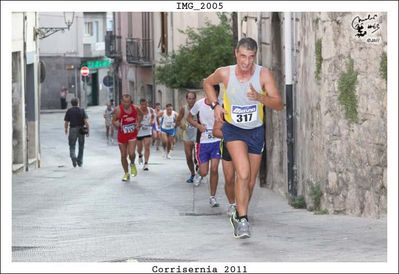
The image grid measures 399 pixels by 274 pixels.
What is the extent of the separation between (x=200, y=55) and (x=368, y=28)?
26370 mm

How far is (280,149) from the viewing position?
54.9ft

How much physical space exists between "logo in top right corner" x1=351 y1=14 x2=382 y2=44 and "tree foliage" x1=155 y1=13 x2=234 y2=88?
24162 millimetres

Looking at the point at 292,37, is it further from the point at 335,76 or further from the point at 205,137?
the point at 335,76

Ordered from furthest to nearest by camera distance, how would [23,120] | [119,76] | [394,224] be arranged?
[119,76]
[23,120]
[394,224]

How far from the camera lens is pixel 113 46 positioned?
196ft

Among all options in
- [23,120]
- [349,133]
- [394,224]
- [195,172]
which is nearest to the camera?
[394,224]

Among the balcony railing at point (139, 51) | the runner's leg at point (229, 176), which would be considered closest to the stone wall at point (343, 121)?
the runner's leg at point (229, 176)

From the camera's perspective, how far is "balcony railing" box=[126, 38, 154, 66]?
48.8m

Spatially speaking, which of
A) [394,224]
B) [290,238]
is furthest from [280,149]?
[394,224]

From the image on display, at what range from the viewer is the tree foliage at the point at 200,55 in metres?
36.2

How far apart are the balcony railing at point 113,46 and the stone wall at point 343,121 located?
148 ft

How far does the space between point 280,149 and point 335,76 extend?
477 cm

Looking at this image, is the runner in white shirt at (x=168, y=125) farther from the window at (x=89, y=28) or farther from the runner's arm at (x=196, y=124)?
the window at (x=89, y=28)

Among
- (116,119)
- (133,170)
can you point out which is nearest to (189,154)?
(116,119)
